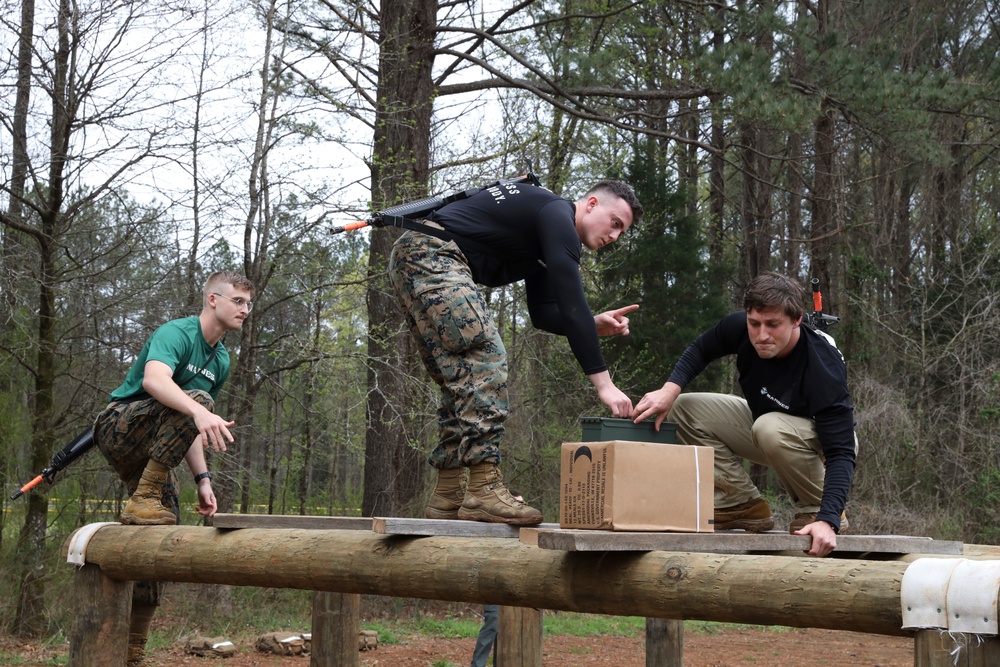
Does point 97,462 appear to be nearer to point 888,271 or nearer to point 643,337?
point 643,337

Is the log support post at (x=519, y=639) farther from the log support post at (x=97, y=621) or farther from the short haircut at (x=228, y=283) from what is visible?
the short haircut at (x=228, y=283)

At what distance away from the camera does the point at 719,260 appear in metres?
20.1

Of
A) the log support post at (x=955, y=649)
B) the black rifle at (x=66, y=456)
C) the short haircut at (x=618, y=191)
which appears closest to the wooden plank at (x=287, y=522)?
the black rifle at (x=66, y=456)

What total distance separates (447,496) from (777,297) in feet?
5.19

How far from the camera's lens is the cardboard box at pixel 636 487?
3.31 m

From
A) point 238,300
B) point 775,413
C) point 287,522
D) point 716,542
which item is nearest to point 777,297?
point 775,413

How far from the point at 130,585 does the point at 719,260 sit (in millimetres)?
16319

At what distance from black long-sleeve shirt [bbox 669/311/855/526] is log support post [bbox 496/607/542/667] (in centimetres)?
241

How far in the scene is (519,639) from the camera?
243 inches

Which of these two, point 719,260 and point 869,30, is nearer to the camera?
point 869,30

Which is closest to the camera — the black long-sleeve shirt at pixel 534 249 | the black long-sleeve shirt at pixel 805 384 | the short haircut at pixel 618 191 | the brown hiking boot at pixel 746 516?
the black long-sleeve shirt at pixel 534 249

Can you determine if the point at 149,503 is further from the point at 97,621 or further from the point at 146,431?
the point at 97,621

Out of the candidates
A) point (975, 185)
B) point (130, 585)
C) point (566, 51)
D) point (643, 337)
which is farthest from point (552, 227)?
point (975, 185)

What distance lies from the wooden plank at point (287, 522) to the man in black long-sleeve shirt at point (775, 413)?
5.11 ft
